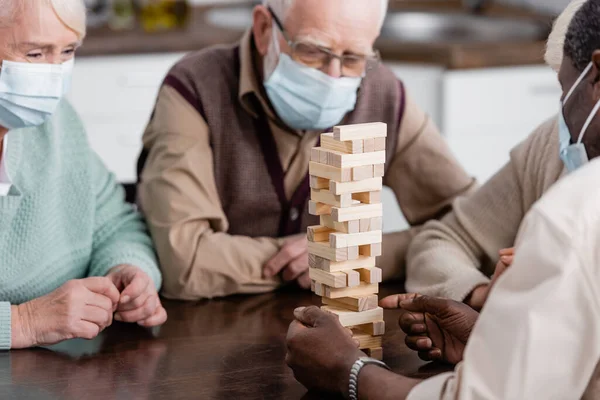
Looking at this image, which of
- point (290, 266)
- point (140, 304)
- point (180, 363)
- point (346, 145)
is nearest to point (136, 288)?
point (140, 304)

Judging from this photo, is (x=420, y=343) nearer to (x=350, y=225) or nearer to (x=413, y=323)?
(x=413, y=323)

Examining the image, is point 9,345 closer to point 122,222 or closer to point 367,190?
point 122,222

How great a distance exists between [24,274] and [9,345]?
23 cm

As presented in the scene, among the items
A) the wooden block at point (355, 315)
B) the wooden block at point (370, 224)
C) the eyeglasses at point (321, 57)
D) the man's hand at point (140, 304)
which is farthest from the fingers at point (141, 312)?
the eyeglasses at point (321, 57)

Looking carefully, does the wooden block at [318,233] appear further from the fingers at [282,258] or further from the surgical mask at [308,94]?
the surgical mask at [308,94]

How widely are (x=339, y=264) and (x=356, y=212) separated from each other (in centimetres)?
9

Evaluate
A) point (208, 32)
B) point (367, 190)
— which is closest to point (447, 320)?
point (367, 190)

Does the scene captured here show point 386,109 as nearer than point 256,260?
No

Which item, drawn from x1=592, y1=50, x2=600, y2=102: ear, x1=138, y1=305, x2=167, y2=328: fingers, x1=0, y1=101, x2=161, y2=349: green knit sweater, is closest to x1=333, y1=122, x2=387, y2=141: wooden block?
x1=592, y1=50, x2=600, y2=102: ear

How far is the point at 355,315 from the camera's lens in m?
1.59

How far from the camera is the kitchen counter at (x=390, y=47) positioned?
358 centimetres

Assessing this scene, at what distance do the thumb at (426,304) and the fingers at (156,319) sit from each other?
0.48 m

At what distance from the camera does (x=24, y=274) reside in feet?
6.26

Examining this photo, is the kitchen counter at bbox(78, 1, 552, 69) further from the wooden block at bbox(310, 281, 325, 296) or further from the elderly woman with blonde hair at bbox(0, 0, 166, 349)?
the wooden block at bbox(310, 281, 325, 296)
